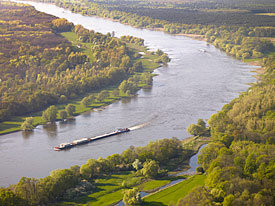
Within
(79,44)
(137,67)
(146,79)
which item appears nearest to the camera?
(146,79)

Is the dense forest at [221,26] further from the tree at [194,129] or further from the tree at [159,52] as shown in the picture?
the tree at [194,129]

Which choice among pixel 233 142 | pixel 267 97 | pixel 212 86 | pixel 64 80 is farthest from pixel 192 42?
pixel 233 142

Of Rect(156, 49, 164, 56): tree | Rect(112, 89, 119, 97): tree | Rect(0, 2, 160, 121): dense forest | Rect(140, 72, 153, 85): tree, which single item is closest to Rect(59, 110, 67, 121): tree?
A: Rect(0, 2, 160, 121): dense forest

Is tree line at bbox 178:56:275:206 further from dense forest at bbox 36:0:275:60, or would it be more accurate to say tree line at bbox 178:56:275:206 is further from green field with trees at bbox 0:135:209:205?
dense forest at bbox 36:0:275:60

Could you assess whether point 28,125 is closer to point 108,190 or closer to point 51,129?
point 51,129

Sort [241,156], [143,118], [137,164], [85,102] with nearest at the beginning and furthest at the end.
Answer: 1. [241,156]
2. [137,164]
3. [143,118]
4. [85,102]

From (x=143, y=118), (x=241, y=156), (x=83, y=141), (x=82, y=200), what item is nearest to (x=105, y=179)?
(x=82, y=200)
